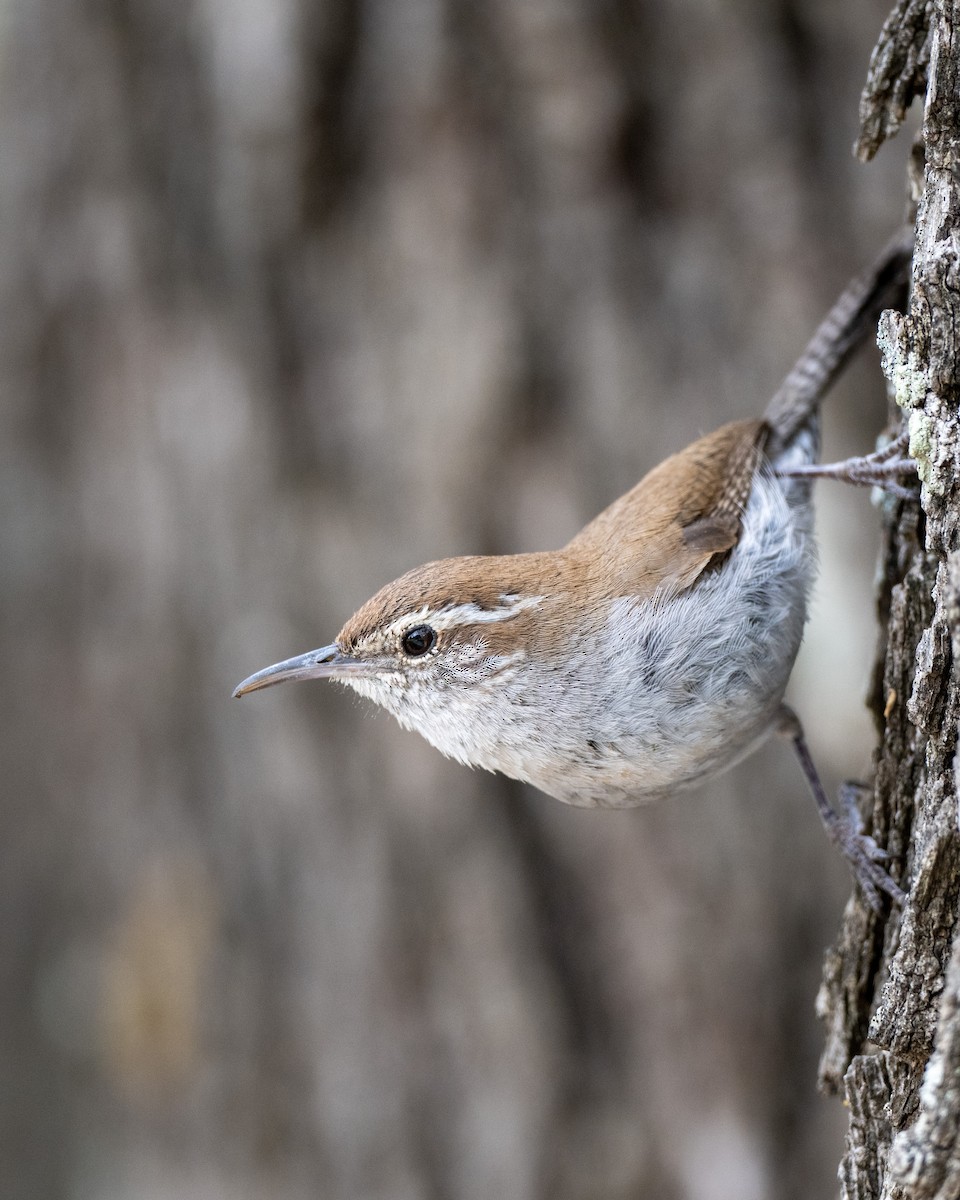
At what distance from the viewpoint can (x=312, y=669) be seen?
3252 mm

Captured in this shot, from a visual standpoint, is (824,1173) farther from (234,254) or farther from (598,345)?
(234,254)

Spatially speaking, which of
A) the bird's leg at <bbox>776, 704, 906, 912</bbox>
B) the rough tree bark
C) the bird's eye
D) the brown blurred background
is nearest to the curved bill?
the bird's eye

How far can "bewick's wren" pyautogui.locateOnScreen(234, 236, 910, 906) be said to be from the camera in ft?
9.34

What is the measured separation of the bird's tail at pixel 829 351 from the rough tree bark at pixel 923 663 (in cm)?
69

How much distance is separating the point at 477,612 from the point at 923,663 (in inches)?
46.4

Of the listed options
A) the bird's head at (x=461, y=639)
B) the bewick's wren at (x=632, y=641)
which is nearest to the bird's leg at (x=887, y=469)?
the bewick's wren at (x=632, y=641)

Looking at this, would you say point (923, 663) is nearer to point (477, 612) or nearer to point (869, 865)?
point (869, 865)

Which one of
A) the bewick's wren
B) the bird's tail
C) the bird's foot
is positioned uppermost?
the bird's tail

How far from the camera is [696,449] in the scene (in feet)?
11.1

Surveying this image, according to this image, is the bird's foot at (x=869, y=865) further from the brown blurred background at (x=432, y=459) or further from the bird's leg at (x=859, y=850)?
the brown blurred background at (x=432, y=459)

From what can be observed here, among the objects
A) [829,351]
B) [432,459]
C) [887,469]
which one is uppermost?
[432,459]

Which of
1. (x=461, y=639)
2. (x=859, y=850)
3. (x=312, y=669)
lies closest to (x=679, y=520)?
(x=461, y=639)

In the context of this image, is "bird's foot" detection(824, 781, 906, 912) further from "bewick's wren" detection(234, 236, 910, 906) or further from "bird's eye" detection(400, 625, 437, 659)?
"bird's eye" detection(400, 625, 437, 659)

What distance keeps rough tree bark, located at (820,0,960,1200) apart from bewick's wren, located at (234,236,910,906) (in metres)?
0.32
